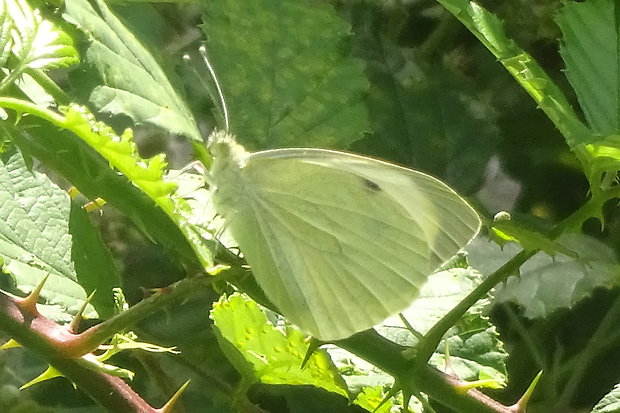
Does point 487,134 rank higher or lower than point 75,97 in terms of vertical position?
lower

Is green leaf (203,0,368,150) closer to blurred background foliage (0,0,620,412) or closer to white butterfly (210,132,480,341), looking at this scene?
white butterfly (210,132,480,341)

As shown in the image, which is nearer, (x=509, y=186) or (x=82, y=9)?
(x=82, y=9)

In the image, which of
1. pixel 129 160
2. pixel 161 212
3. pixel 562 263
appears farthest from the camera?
pixel 562 263

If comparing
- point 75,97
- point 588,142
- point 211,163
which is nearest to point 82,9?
point 75,97

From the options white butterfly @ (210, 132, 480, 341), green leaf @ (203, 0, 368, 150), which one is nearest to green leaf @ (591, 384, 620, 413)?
white butterfly @ (210, 132, 480, 341)

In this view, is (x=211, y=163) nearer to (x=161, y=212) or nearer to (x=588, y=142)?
(x=161, y=212)

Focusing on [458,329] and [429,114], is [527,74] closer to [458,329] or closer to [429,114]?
[458,329]
